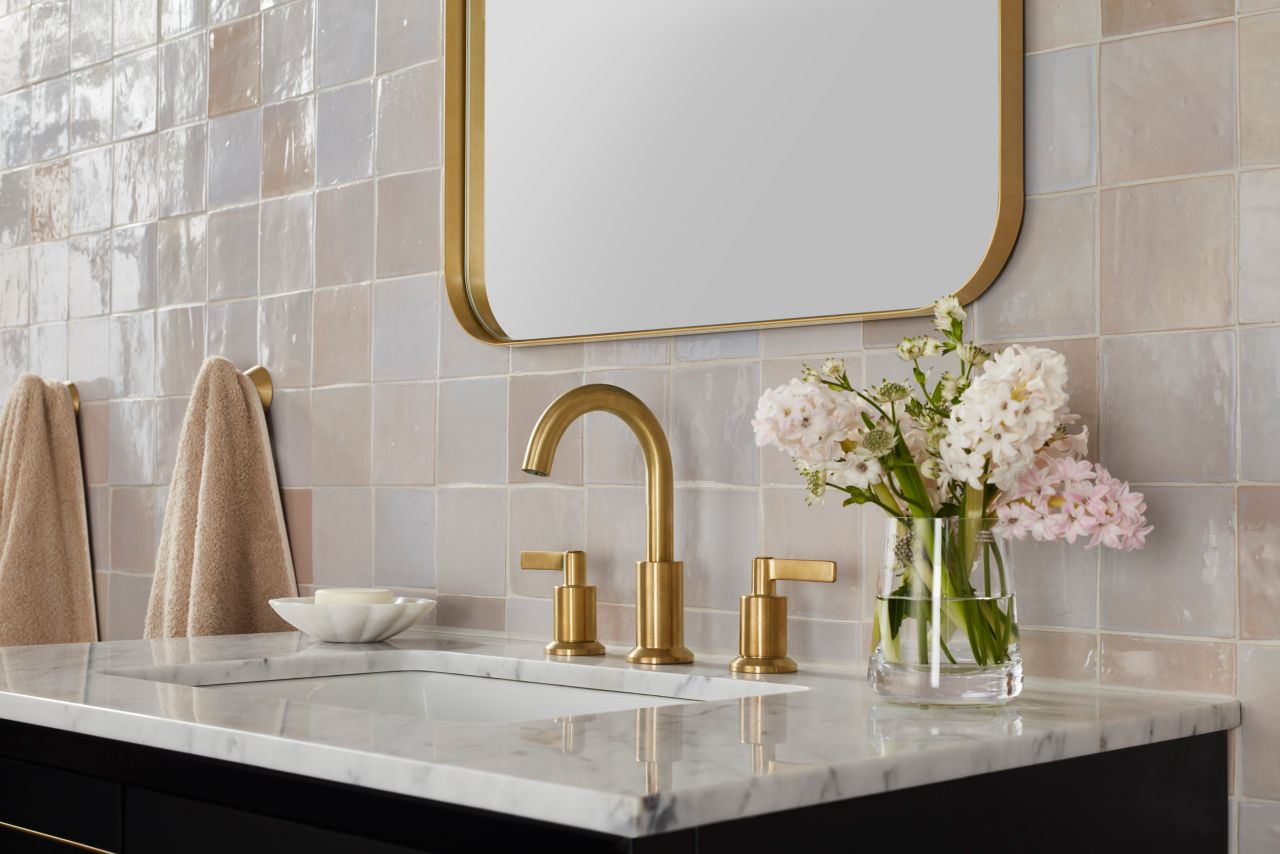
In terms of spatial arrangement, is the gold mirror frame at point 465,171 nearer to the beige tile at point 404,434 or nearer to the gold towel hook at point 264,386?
the beige tile at point 404,434

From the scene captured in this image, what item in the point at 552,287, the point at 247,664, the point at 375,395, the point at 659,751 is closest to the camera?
the point at 659,751

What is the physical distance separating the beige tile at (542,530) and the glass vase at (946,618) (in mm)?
517

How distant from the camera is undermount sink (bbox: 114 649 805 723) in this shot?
126 centimetres

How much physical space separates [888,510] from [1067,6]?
45 cm

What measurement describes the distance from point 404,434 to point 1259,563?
97 cm

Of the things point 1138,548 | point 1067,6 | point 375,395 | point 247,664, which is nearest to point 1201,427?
point 1138,548

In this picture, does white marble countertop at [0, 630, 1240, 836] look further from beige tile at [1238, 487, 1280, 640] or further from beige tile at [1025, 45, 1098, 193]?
beige tile at [1025, 45, 1098, 193]

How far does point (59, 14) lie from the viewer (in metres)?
2.24

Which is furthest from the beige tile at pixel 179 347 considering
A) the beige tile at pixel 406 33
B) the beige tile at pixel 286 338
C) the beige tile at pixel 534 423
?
the beige tile at pixel 534 423

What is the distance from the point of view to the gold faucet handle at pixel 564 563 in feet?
4.68

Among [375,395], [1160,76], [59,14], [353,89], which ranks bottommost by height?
[375,395]

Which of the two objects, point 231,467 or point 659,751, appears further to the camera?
point 231,467

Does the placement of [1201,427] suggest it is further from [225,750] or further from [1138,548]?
[225,750]

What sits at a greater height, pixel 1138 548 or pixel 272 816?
pixel 1138 548
